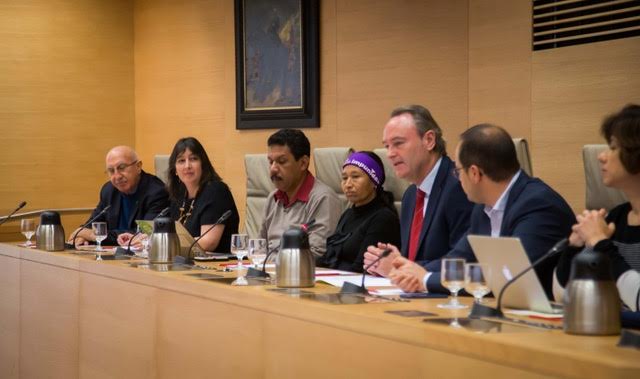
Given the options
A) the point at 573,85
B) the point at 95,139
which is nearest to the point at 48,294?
the point at 573,85

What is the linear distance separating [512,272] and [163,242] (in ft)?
6.36

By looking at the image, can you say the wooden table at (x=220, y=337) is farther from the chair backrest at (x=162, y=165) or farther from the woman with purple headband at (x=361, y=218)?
the chair backrest at (x=162, y=165)

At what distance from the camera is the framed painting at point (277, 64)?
669 centimetres

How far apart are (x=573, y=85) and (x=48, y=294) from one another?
287 cm

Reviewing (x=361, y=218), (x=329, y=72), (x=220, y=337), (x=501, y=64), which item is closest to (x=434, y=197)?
(x=361, y=218)

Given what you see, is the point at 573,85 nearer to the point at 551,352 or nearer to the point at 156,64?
the point at 551,352

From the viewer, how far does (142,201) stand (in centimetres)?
572

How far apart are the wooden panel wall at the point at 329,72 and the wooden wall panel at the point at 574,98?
0.65m

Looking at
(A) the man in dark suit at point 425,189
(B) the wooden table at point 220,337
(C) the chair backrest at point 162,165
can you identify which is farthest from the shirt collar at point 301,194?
(C) the chair backrest at point 162,165

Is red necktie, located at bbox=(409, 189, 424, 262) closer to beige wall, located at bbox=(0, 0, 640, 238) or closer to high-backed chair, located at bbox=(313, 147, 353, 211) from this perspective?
high-backed chair, located at bbox=(313, 147, 353, 211)

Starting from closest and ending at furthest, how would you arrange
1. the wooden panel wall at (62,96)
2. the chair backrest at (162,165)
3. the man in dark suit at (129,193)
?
the man in dark suit at (129,193) < the chair backrest at (162,165) < the wooden panel wall at (62,96)

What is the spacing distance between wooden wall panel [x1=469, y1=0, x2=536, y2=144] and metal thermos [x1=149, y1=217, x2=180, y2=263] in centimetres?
218

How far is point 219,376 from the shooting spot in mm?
3061

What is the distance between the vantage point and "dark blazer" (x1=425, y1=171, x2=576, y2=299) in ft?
9.64
